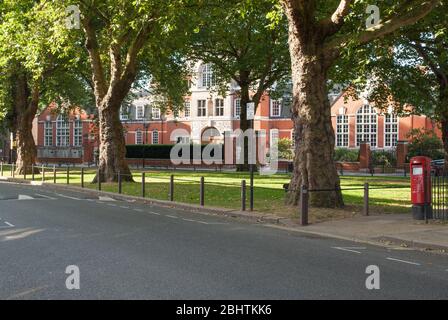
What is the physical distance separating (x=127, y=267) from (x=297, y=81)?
9.12 m

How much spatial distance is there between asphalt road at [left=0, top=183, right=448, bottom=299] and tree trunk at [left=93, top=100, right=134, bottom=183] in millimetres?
13531

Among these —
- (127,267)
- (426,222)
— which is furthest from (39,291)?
(426,222)

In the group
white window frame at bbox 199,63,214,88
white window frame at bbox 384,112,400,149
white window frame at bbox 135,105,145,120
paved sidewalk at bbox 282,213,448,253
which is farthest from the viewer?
white window frame at bbox 135,105,145,120

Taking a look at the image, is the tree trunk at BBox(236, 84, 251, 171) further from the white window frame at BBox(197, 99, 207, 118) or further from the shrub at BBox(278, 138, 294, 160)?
the white window frame at BBox(197, 99, 207, 118)

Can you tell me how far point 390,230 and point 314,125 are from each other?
433 centimetres

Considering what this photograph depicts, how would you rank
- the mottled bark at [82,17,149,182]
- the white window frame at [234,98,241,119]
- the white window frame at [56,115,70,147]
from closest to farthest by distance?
the mottled bark at [82,17,149,182], the white window frame at [234,98,241,119], the white window frame at [56,115,70,147]

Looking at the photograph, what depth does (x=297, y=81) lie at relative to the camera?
15250 millimetres

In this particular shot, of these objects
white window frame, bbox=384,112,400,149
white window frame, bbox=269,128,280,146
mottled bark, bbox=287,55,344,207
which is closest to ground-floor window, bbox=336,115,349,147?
white window frame, bbox=384,112,400,149

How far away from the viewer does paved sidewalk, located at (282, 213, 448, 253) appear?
10406 mm

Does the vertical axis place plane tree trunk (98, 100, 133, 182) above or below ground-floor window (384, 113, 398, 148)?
below

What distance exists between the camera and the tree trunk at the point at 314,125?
15.0 m

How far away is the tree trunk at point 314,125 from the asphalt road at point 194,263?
2.84 m

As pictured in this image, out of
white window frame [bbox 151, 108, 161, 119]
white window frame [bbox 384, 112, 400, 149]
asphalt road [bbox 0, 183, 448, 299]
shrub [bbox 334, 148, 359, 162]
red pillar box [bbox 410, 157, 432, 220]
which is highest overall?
white window frame [bbox 151, 108, 161, 119]

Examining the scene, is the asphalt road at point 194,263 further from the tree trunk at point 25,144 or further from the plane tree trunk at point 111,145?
the tree trunk at point 25,144
